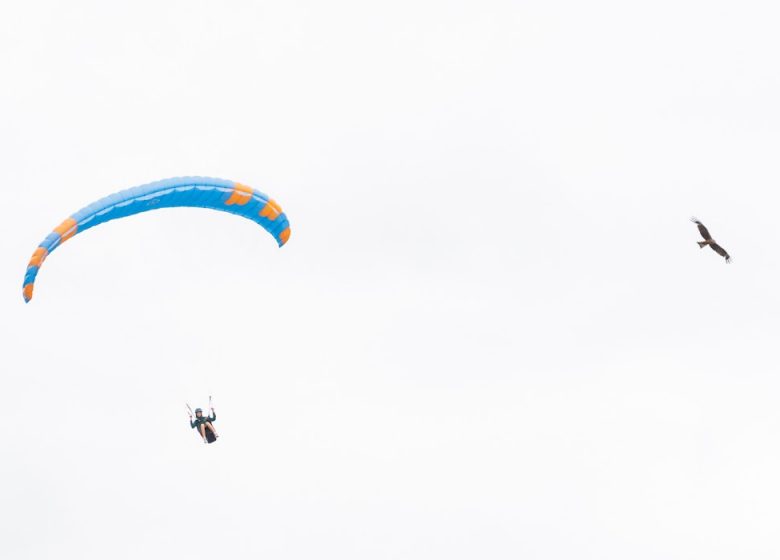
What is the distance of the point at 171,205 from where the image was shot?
202 ft

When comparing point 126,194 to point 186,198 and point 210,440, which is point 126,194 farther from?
point 210,440

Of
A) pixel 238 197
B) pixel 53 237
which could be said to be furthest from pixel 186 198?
pixel 53 237

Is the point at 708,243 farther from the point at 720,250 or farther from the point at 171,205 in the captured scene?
the point at 171,205

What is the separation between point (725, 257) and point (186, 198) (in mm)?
20982

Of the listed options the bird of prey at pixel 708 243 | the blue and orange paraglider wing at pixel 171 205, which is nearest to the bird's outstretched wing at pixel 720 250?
the bird of prey at pixel 708 243

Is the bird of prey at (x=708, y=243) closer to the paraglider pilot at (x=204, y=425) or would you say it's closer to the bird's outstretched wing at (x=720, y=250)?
the bird's outstretched wing at (x=720, y=250)

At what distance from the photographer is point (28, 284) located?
55.3 meters

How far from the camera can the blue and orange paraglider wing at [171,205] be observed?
184 feet

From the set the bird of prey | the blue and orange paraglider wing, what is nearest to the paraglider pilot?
the blue and orange paraglider wing

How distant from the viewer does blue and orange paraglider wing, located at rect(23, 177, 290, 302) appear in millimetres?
55969

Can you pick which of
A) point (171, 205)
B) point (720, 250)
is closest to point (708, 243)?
point (720, 250)

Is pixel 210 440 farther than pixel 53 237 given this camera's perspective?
Yes

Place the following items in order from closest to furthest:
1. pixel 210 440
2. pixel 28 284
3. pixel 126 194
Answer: pixel 28 284
pixel 126 194
pixel 210 440

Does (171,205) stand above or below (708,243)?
above
